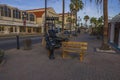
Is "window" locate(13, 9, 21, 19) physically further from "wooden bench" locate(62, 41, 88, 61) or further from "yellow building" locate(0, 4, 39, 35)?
"wooden bench" locate(62, 41, 88, 61)

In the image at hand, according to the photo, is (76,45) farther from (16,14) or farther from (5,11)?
(16,14)

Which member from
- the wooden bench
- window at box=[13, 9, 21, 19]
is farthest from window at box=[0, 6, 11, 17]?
the wooden bench

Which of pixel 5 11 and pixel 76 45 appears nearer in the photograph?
pixel 76 45

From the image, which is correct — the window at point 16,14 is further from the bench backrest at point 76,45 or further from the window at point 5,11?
the bench backrest at point 76,45

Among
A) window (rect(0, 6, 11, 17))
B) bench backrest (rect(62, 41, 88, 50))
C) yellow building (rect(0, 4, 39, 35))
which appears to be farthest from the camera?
window (rect(0, 6, 11, 17))

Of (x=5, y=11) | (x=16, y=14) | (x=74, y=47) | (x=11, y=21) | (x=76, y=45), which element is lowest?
(x=74, y=47)

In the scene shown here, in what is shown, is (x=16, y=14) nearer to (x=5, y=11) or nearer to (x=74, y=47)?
(x=5, y=11)

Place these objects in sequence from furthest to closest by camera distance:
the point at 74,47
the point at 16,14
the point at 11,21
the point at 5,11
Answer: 1. the point at 16,14
2. the point at 11,21
3. the point at 5,11
4. the point at 74,47

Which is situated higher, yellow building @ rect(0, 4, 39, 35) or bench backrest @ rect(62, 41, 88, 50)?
yellow building @ rect(0, 4, 39, 35)

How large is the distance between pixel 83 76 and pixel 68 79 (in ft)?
2.36

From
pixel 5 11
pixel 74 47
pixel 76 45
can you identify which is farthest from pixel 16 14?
pixel 76 45

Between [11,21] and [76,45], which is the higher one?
[11,21]

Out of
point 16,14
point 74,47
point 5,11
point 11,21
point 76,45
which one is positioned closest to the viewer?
point 76,45

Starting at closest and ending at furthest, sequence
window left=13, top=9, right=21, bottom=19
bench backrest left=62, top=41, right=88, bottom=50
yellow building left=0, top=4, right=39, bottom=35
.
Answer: bench backrest left=62, top=41, right=88, bottom=50 < yellow building left=0, top=4, right=39, bottom=35 < window left=13, top=9, right=21, bottom=19
